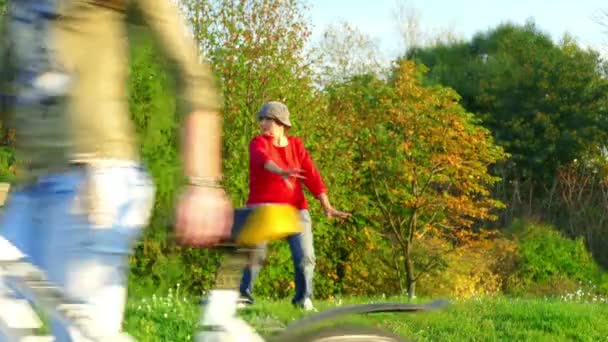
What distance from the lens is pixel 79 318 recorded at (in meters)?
2.33

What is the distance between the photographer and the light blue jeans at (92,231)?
7.93 ft

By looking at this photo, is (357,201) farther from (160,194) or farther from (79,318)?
(79,318)

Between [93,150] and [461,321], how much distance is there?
7.35m

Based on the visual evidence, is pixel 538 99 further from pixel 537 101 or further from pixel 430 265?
pixel 430 265

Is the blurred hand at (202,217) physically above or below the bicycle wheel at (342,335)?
above

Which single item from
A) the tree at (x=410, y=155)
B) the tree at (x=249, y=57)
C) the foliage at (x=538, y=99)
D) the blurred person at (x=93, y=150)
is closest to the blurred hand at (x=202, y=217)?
the blurred person at (x=93, y=150)

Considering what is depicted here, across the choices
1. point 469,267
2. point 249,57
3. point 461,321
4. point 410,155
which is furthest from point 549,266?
point 461,321

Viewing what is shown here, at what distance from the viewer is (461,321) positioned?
9492 mm

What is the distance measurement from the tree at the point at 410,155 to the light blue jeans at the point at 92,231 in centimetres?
1968

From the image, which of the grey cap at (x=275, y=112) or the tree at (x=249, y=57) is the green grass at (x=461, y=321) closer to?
the grey cap at (x=275, y=112)

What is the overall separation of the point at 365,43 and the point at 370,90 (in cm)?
1852

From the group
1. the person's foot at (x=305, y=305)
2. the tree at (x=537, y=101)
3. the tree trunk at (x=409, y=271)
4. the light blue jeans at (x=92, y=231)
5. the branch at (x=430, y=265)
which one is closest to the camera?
the light blue jeans at (x=92, y=231)

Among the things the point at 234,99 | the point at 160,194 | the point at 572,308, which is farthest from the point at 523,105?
the point at 572,308

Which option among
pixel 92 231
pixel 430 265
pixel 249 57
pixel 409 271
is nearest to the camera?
pixel 92 231
